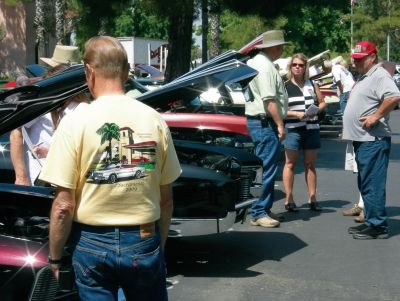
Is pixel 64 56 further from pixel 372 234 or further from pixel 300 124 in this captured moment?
pixel 372 234

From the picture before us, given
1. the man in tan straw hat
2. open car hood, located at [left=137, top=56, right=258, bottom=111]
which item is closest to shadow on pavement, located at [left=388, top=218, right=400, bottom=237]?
the man in tan straw hat

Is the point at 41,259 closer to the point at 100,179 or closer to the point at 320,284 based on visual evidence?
the point at 100,179

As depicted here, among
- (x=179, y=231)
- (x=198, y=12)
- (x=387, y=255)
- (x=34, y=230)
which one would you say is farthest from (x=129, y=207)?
(x=198, y=12)

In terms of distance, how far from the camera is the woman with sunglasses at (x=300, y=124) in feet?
29.6

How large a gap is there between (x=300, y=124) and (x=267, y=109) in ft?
3.73

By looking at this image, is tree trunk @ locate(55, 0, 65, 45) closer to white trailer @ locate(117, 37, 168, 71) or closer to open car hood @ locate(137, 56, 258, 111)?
white trailer @ locate(117, 37, 168, 71)

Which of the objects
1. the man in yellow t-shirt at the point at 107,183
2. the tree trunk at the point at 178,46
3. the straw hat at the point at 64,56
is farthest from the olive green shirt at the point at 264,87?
the tree trunk at the point at 178,46

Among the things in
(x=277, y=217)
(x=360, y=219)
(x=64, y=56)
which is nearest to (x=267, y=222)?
(x=277, y=217)

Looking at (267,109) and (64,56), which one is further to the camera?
(64,56)

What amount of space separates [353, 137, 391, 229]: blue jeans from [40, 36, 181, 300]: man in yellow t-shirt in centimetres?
449

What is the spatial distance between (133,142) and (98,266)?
1.77 feet

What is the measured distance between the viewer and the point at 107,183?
3363mm

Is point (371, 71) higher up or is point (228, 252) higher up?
point (371, 71)

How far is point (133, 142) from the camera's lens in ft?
11.1
